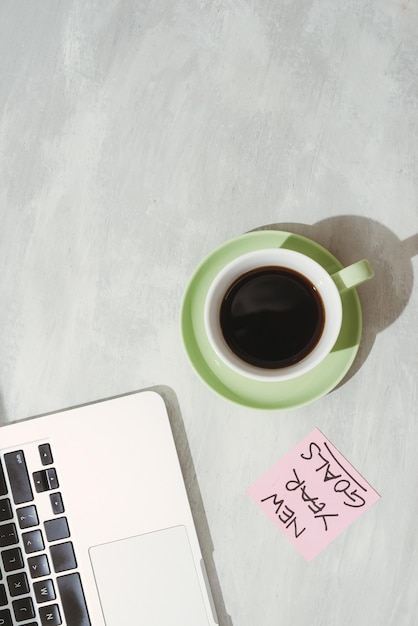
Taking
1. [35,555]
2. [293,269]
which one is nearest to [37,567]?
[35,555]

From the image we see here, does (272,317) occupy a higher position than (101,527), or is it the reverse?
(272,317)

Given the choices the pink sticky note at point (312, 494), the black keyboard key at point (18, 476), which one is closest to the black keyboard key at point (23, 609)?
the black keyboard key at point (18, 476)

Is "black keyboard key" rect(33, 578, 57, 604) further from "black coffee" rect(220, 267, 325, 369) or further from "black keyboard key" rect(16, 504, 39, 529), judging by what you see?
"black coffee" rect(220, 267, 325, 369)

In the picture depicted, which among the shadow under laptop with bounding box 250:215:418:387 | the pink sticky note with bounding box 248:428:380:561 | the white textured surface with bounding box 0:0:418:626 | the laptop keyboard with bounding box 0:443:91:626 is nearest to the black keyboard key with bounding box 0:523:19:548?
the laptop keyboard with bounding box 0:443:91:626

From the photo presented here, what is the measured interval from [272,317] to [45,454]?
286 millimetres

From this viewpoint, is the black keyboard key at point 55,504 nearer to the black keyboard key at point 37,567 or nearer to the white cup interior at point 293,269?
the black keyboard key at point 37,567

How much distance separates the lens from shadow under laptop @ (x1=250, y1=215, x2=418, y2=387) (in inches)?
29.1

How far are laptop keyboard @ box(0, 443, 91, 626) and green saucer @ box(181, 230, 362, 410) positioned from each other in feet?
0.69

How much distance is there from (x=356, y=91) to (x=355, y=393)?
0.33 metres

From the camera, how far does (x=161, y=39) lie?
0.77 metres

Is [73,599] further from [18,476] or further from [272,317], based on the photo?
[272,317]

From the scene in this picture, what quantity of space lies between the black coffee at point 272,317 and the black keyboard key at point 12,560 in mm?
320

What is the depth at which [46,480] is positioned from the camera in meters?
0.73

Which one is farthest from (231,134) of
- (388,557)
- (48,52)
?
(388,557)
